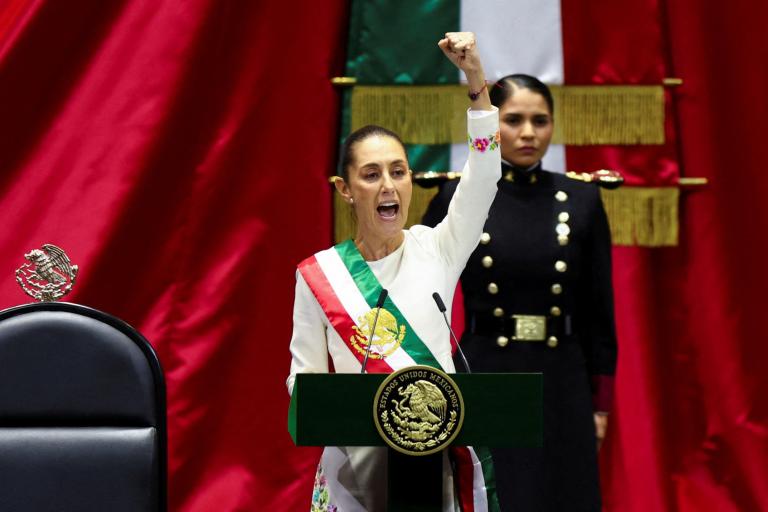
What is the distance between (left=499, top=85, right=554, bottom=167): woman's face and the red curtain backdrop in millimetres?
715

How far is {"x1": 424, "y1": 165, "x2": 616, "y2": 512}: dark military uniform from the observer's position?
2223 mm

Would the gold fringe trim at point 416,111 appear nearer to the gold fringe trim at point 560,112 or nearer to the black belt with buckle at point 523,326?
the gold fringe trim at point 560,112

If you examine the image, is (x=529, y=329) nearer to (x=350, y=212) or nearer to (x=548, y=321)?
(x=548, y=321)

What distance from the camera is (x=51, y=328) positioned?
162 centimetres

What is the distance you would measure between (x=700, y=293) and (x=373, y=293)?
5.05 feet

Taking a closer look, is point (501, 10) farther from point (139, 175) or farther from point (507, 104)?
point (139, 175)

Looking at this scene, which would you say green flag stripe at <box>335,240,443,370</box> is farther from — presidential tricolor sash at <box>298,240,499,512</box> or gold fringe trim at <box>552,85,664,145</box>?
gold fringe trim at <box>552,85,664,145</box>

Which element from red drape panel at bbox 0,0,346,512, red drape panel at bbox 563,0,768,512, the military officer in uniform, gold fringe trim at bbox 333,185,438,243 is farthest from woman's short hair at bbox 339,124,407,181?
red drape panel at bbox 563,0,768,512

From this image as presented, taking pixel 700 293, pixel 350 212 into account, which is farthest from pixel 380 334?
pixel 700 293

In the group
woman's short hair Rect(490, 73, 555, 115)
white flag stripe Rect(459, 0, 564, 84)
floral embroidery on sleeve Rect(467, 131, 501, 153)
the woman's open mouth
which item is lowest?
the woman's open mouth

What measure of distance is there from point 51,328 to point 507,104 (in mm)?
1075

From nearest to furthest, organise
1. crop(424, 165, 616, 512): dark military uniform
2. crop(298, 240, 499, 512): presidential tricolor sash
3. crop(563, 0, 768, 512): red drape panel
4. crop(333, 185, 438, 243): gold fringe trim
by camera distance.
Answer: crop(298, 240, 499, 512): presidential tricolor sash < crop(424, 165, 616, 512): dark military uniform < crop(333, 185, 438, 243): gold fringe trim < crop(563, 0, 768, 512): red drape panel

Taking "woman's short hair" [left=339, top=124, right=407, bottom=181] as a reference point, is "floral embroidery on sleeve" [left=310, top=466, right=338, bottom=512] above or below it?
below

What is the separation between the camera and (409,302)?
164cm
